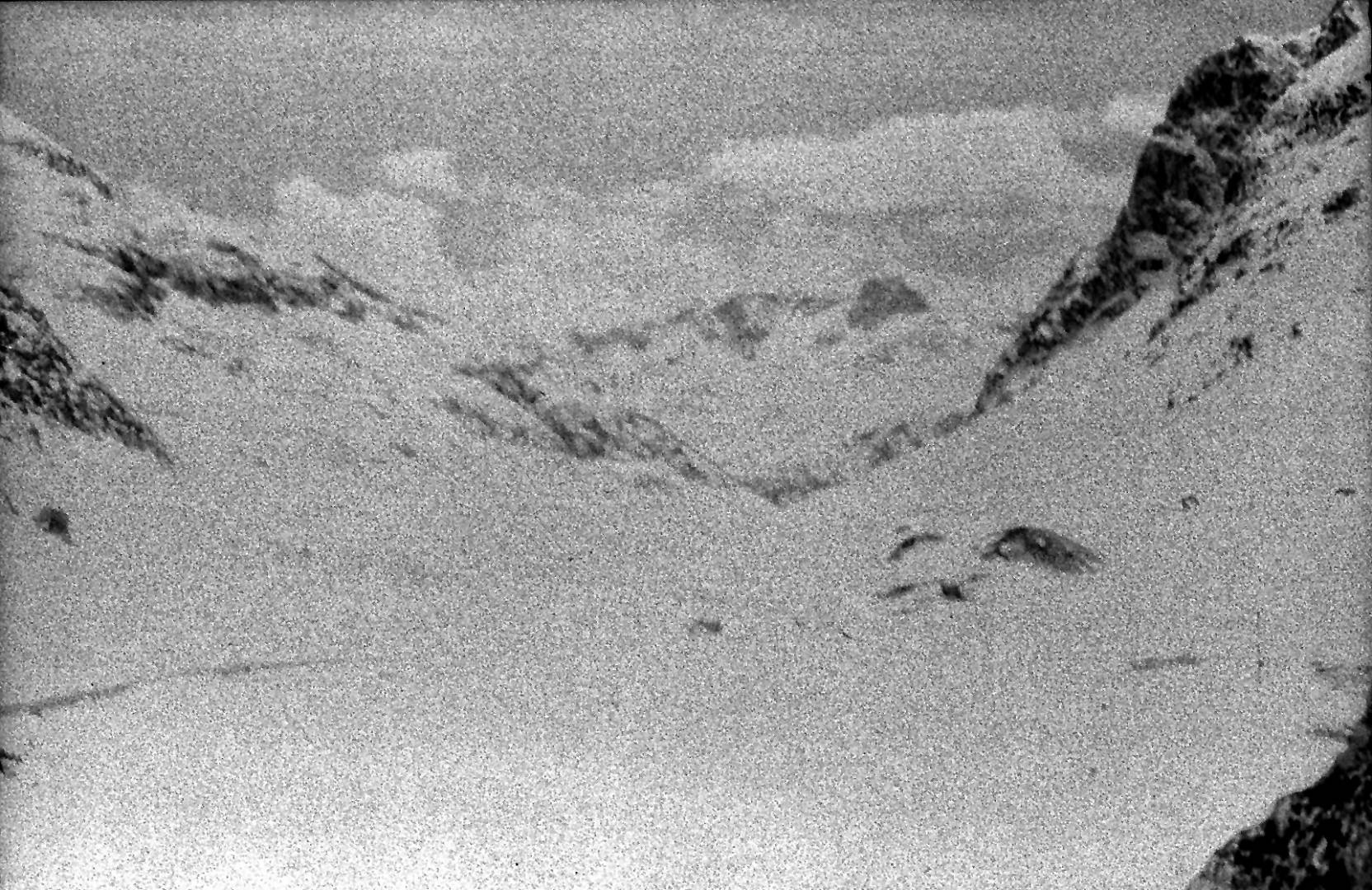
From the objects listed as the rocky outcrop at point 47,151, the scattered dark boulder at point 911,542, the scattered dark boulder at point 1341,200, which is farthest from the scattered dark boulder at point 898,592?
the rocky outcrop at point 47,151

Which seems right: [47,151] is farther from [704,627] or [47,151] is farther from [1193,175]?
[1193,175]

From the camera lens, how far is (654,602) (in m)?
26.0

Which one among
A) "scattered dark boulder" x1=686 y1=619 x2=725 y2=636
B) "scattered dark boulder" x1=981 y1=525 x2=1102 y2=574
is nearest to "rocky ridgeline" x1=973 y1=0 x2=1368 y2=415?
"scattered dark boulder" x1=981 y1=525 x2=1102 y2=574

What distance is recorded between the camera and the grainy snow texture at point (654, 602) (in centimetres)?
1365

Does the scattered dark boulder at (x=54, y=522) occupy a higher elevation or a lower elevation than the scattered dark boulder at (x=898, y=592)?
lower

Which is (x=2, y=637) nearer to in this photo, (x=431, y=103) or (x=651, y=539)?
(x=431, y=103)

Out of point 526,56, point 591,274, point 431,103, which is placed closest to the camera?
point 526,56

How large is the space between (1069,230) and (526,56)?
18.6 metres

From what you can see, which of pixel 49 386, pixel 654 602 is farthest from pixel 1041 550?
pixel 49 386

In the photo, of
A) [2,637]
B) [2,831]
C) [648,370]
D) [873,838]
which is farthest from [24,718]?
[648,370]

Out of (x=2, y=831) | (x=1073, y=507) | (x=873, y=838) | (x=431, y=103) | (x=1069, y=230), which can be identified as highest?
(x=1069, y=230)

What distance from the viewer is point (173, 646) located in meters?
19.0

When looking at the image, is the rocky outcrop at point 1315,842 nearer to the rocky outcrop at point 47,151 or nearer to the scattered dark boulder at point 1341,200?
the rocky outcrop at point 47,151

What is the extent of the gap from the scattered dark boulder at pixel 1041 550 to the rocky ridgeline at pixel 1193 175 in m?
20.4
